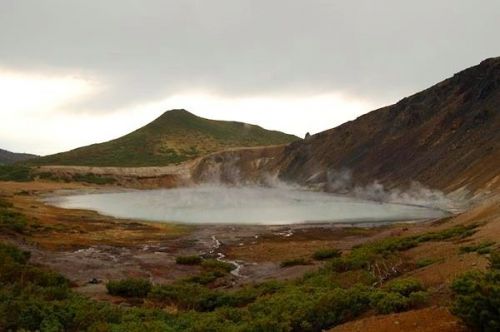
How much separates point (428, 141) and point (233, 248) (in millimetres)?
83646

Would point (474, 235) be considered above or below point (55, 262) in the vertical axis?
above

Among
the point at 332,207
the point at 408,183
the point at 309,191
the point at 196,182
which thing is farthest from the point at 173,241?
the point at 196,182

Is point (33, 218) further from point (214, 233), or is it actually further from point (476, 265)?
point (476, 265)

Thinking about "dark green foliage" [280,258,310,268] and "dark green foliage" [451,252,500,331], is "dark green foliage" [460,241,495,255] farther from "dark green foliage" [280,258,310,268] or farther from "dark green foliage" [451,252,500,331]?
"dark green foliage" [280,258,310,268]

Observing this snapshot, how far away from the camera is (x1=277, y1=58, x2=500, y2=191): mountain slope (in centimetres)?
9875

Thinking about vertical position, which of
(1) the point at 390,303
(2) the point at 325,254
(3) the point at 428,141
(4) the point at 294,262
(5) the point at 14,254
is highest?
(3) the point at 428,141

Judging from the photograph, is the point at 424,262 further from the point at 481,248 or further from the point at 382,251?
the point at 382,251

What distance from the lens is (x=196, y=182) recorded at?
195375 mm

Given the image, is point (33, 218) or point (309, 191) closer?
point (33, 218)

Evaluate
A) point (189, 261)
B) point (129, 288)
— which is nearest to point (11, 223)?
point (189, 261)

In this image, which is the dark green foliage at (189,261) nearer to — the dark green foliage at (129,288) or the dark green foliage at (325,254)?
the dark green foliage at (325,254)

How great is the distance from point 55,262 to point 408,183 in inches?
3383

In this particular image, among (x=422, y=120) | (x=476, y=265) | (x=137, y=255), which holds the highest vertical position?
(x=422, y=120)

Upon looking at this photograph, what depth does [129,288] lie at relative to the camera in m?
27.6
